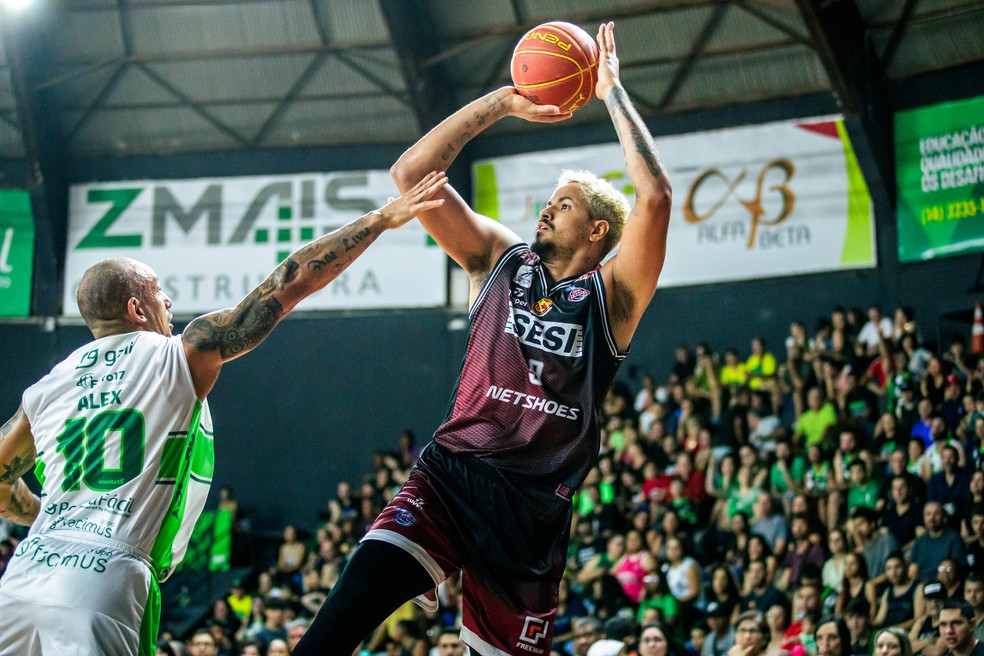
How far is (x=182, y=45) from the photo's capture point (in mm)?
19578

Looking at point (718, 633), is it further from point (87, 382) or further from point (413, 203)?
point (87, 382)

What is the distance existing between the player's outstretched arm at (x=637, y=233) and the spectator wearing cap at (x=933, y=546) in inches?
256

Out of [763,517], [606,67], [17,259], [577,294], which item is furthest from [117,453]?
[17,259]

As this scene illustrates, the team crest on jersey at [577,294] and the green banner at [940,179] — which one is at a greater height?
the green banner at [940,179]

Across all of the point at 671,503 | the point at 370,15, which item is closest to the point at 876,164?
the point at 671,503

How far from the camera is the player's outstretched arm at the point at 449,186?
5359mm

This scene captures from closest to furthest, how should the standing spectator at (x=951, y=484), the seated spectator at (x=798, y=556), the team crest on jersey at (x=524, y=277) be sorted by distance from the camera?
the team crest on jersey at (x=524, y=277), the seated spectator at (x=798, y=556), the standing spectator at (x=951, y=484)

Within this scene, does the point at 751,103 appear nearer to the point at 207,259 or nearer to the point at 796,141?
the point at 796,141

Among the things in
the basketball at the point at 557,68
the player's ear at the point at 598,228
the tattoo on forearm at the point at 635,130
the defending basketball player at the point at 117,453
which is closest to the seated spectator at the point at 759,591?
the player's ear at the point at 598,228

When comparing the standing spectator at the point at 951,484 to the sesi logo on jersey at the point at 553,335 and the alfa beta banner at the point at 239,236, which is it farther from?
the alfa beta banner at the point at 239,236

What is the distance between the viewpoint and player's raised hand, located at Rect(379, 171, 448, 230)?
4953mm

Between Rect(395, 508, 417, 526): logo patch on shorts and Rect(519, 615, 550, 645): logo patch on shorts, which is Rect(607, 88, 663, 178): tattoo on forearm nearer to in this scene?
Rect(395, 508, 417, 526): logo patch on shorts

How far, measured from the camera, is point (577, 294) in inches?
204

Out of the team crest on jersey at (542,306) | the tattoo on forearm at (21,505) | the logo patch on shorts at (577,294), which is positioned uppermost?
the logo patch on shorts at (577,294)
